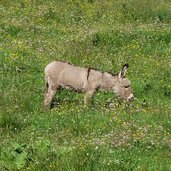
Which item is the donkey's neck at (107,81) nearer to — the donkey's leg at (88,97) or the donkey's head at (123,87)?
the donkey's head at (123,87)

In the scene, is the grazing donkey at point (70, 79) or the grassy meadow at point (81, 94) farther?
the grazing donkey at point (70, 79)

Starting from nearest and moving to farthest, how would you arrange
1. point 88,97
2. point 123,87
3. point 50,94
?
point 88,97 < point 50,94 < point 123,87

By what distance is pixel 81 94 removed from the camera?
52.7 ft

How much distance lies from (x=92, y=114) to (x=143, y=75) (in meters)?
5.63

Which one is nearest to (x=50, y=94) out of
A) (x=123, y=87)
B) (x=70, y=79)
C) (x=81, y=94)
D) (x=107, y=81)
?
(x=70, y=79)

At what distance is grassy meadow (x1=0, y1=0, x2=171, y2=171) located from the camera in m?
9.12

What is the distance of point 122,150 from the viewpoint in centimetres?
970

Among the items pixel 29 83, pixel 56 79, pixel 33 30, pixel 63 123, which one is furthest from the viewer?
pixel 33 30

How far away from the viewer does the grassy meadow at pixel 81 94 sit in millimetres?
9117

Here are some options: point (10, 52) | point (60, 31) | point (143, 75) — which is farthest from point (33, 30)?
point (143, 75)

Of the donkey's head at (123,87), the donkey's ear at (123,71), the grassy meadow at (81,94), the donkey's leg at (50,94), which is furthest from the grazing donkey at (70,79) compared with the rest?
the donkey's head at (123,87)

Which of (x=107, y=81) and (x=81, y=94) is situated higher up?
(x=107, y=81)

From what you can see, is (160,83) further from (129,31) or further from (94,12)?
(94,12)

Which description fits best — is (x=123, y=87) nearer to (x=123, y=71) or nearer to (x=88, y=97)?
(x=123, y=71)
